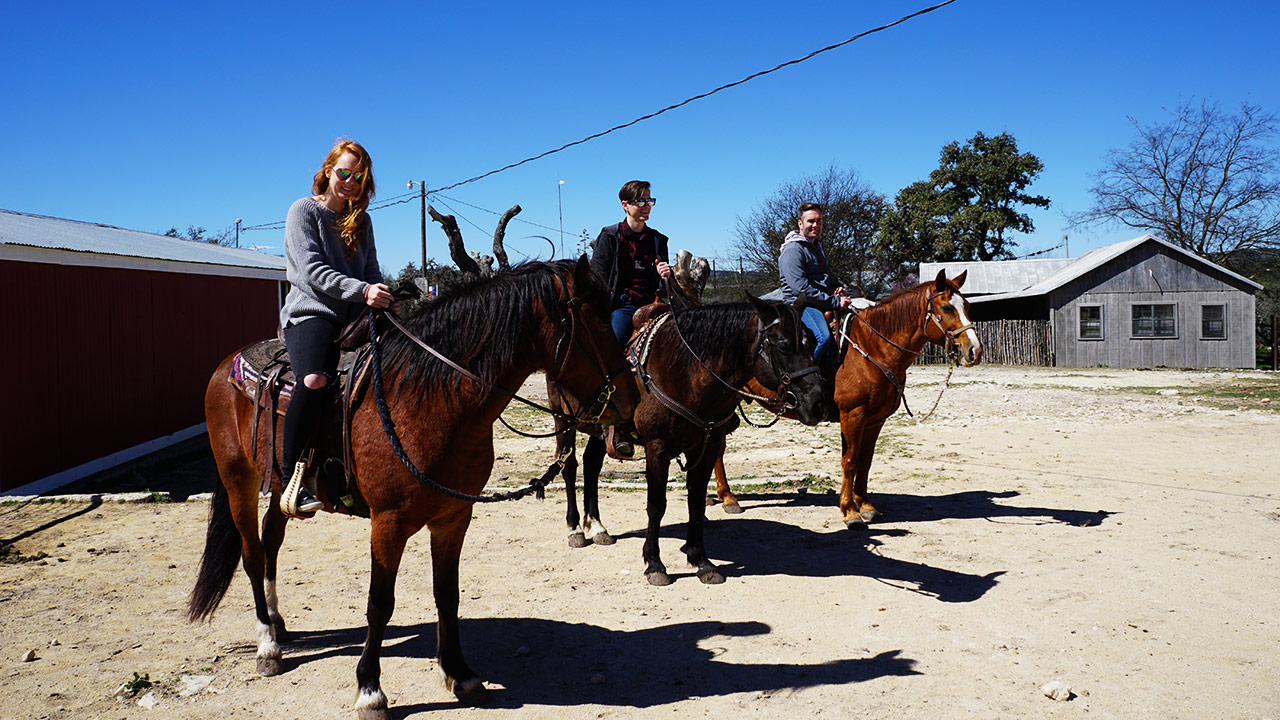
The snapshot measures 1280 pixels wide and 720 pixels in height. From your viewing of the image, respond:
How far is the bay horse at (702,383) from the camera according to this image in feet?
18.2

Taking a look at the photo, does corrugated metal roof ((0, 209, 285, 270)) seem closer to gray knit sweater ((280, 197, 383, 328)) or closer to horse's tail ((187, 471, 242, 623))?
horse's tail ((187, 471, 242, 623))

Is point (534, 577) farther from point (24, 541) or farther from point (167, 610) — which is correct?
point (24, 541)

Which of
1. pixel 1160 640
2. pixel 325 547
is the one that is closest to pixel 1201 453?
pixel 1160 640

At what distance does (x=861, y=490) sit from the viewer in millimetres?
7129

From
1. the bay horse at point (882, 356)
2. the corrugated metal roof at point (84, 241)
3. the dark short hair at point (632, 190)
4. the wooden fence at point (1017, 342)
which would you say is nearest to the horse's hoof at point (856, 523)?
the bay horse at point (882, 356)

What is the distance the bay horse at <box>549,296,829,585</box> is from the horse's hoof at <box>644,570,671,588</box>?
0.4 inches

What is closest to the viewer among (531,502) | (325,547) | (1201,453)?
(325,547)

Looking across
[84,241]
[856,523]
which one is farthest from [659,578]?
[84,241]

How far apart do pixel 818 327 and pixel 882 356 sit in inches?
26.4

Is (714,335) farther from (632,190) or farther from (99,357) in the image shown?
(99,357)

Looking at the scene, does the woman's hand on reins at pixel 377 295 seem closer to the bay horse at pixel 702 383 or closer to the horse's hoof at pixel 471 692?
the horse's hoof at pixel 471 692

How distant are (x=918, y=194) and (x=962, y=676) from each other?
148 ft

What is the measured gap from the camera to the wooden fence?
2872cm

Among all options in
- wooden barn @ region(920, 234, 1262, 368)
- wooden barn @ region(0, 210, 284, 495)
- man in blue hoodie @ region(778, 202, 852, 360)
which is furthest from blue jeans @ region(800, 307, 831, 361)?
wooden barn @ region(920, 234, 1262, 368)
